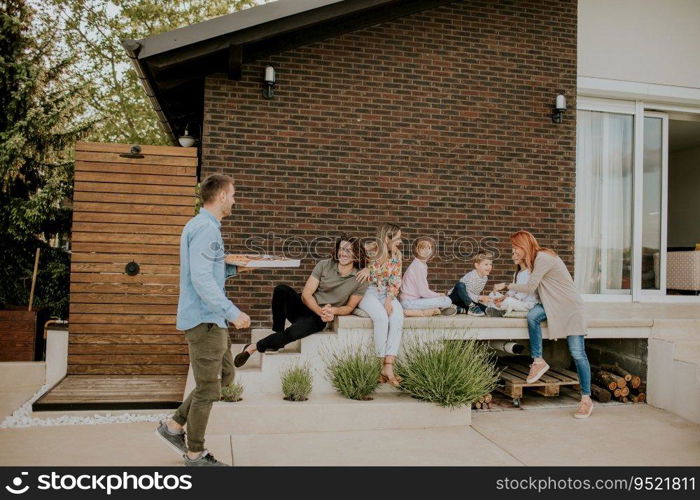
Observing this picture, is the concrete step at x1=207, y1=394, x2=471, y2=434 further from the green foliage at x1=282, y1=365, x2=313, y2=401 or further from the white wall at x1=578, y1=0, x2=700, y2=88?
the white wall at x1=578, y1=0, x2=700, y2=88

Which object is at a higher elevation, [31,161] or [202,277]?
[31,161]

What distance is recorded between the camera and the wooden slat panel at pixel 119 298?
5770 mm

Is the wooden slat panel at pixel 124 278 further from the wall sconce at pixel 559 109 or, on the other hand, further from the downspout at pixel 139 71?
the wall sconce at pixel 559 109

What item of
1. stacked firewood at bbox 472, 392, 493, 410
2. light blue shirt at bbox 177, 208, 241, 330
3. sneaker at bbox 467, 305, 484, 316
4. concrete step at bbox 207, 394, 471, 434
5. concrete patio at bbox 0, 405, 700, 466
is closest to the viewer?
light blue shirt at bbox 177, 208, 241, 330

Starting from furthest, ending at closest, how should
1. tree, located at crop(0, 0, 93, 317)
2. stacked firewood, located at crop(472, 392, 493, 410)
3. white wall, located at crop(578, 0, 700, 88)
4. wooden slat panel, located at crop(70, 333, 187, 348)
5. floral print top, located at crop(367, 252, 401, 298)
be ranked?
tree, located at crop(0, 0, 93, 317) → white wall, located at crop(578, 0, 700, 88) → wooden slat panel, located at crop(70, 333, 187, 348) → stacked firewood, located at crop(472, 392, 493, 410) → floral print top, located at crop(367, 252, 401, 298)

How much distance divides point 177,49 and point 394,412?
3851mm

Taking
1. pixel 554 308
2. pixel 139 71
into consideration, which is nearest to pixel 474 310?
pixel 554 308

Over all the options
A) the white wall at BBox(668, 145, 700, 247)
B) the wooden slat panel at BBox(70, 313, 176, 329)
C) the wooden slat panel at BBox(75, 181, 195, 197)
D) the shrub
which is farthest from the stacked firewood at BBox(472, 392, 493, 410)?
the white wall at BBox(668, 145, 700, 247)

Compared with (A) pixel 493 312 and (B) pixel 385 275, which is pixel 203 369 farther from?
(A) pixel 493 312

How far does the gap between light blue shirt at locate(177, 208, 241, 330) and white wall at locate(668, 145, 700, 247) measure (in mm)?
10387

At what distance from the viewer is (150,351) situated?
584cm

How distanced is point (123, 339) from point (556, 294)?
419 cm

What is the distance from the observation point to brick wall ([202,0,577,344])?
20.1 feet

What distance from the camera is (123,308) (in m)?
5.81
